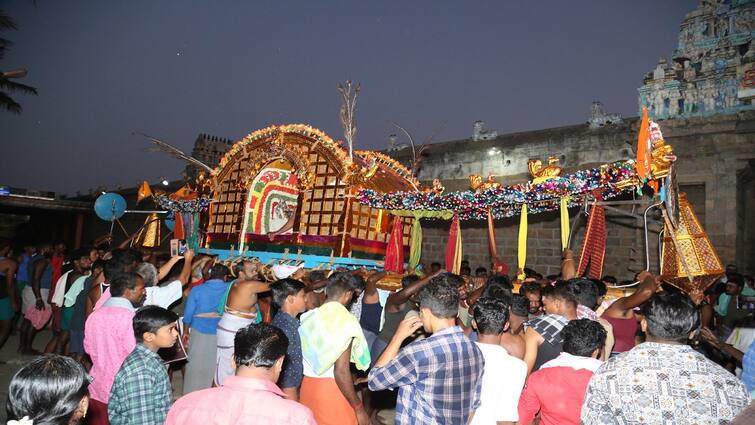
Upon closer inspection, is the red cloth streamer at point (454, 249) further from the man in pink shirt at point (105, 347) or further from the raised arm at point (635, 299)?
the man in pink shirt at point (105, 347)

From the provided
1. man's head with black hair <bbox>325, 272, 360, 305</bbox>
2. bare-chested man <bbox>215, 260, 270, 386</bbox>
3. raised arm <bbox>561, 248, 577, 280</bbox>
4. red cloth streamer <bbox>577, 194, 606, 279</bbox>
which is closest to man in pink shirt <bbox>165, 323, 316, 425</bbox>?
man's head with black hair <bbox>325, 272, 360, 305</bbox>

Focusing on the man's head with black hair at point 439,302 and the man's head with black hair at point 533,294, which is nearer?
the man's head with black hair at point 439,302

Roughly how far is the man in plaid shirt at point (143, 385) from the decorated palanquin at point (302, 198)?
521 centimetres

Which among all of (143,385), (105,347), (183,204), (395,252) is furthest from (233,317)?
(183,204)

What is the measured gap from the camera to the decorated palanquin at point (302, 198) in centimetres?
834

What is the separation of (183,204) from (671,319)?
420 inches

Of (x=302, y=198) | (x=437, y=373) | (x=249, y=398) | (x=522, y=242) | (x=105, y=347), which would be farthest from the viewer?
(x=302, y=198)

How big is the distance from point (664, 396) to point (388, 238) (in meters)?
6.82

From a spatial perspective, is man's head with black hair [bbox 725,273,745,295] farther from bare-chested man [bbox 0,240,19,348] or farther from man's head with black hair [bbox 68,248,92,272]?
bare-chested man [bbox 0,240,19,348]

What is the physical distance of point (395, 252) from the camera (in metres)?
7.94

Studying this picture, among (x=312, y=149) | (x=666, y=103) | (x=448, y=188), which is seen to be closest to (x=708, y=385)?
(x=312, y=149)

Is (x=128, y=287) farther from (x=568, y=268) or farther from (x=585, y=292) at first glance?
(x=568, y=268)

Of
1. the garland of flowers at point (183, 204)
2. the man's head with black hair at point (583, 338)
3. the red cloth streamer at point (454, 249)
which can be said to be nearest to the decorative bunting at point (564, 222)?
the red cloth streamer at point (454, 249)

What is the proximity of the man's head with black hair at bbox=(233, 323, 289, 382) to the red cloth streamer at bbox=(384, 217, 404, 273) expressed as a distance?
5.51 metres
